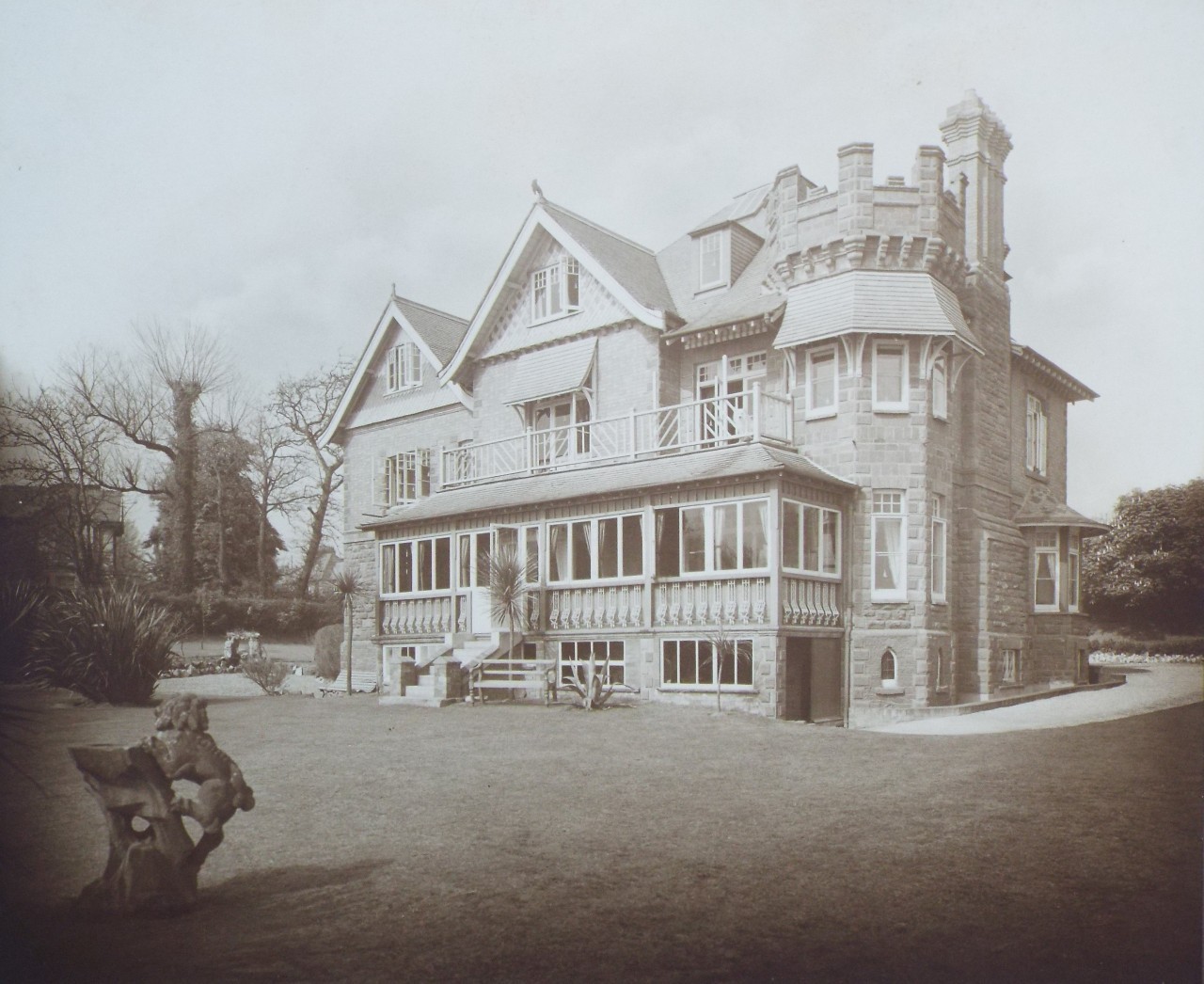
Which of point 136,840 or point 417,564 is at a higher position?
point 417,564

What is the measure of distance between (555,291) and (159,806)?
13.9m

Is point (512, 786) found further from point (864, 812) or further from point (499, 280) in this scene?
point (499, 280)

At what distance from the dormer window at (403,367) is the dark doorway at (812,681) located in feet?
21.0

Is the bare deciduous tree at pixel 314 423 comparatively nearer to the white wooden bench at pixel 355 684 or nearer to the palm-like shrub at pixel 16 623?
the white wooden bench at pixel 355 684

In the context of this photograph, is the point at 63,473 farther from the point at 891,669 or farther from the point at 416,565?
the point at 416,565

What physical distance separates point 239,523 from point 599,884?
12.0 ft

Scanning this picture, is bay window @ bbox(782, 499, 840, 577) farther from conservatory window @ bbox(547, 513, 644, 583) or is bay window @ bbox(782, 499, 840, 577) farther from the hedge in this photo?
the hedge

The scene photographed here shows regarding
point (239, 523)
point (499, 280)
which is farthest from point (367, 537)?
point (239, 523)

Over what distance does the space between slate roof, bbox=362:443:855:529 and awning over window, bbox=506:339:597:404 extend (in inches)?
53.8

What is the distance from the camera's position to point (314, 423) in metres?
9.87

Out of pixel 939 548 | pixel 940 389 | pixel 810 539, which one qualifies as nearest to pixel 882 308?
pixel 940 389

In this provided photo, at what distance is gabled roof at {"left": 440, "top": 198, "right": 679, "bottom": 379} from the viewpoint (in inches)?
674

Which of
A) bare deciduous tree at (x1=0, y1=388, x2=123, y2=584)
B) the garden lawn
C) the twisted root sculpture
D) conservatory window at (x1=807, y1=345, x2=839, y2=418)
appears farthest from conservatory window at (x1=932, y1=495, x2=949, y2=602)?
the twisted root sculpture

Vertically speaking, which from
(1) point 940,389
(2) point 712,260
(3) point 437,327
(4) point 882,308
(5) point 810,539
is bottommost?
(5) point 810,539
